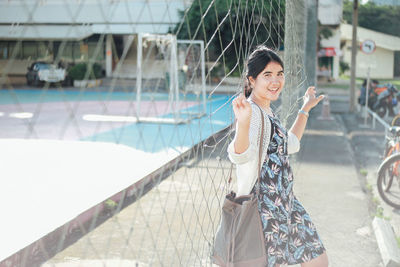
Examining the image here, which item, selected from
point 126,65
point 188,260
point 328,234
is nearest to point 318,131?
point 328,234

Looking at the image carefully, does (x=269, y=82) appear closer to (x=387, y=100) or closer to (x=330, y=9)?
(x=330, y=9)

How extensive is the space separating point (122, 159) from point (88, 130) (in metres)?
3.84

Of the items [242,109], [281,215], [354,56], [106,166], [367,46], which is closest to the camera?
[242,109]

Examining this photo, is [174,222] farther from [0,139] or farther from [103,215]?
[0,139]

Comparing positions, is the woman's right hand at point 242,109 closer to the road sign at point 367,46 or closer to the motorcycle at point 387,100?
the motorcycle at point 387,100

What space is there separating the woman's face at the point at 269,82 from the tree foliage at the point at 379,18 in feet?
155

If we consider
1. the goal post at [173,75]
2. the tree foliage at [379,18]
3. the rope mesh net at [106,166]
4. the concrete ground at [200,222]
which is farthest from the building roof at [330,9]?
the tree foliage at [379,18]

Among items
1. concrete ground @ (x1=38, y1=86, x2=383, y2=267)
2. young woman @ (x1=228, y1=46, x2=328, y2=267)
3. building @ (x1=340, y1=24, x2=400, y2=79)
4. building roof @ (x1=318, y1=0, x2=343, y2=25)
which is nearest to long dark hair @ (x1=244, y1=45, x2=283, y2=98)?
young woman @ (x1=228, y1=46, x2=328, y2=267)

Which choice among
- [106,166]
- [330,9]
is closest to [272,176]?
[106,166]

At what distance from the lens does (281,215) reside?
7.52 ft

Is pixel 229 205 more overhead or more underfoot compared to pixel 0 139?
more overhead

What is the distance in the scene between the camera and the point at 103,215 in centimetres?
494

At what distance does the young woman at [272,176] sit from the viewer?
2.21 meters

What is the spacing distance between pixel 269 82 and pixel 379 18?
1930 inches
